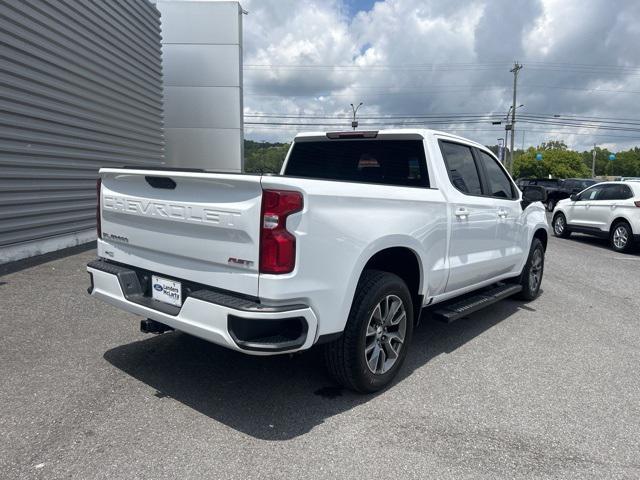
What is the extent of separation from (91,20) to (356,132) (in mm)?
7459

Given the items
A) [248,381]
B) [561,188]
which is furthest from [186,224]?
[561,188]

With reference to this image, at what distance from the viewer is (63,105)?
856 cm

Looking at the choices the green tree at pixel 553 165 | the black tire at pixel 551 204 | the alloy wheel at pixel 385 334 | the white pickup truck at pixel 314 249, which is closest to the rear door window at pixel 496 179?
the white pickup truck at pixel 314 249

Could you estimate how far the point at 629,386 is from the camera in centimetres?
388

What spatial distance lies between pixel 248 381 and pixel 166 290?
98 cm

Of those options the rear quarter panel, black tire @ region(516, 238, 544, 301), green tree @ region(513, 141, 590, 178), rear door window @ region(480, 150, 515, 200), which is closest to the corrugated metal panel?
the rear quarter panel

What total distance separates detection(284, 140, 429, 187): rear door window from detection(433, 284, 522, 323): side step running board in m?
1.13

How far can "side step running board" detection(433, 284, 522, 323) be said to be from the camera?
4184 mm

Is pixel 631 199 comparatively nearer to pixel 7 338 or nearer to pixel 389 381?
pixel 389 381

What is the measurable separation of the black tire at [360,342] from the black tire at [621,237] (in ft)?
33.3

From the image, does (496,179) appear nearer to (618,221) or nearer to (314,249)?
(314,249)

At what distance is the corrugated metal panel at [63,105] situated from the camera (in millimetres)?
7223

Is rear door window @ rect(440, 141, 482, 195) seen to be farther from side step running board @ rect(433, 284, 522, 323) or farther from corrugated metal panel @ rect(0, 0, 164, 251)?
corrugated metal panel @ rect(0, 0, 164, 251)

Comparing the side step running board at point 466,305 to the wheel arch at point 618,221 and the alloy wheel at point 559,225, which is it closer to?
the wheel arch at point 618,221
